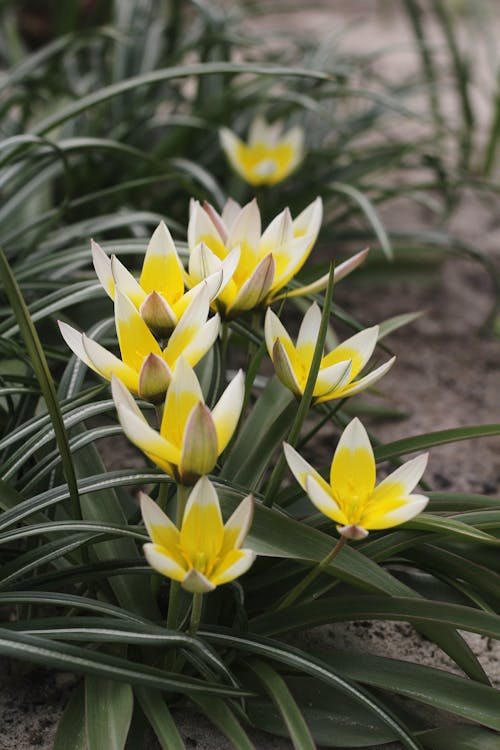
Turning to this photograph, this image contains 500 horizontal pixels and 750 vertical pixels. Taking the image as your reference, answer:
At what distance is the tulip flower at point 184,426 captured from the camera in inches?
26.0

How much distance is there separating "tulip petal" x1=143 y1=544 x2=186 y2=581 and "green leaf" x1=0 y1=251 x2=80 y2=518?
163 millimetres

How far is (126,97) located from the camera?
206 cm

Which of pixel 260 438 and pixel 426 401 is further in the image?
pixel 426 401

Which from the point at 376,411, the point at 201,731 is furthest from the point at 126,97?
the point at 201,731

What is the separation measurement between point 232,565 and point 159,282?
0.97 ft

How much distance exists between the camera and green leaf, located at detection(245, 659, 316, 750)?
754mm

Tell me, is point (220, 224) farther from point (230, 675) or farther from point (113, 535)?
point (230, 675)

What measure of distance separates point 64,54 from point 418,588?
4.92 ft

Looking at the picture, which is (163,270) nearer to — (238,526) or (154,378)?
(154,378)

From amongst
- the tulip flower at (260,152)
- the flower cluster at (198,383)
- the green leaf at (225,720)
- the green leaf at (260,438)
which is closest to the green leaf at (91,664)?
the green leaf at (225,720)

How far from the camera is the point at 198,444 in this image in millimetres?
664

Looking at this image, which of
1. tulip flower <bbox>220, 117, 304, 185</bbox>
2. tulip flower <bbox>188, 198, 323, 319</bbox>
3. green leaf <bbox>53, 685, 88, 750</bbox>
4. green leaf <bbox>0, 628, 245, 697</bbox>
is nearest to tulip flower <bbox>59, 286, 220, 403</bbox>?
tulip flower <bbox>188, 198, 323, 319</bbox>

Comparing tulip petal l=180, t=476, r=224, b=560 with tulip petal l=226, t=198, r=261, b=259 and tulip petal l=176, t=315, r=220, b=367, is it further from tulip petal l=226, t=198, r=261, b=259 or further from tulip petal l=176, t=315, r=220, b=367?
tulip petal l=226, t=198, r=261, b=259

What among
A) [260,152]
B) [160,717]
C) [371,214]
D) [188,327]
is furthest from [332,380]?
[260,152]
